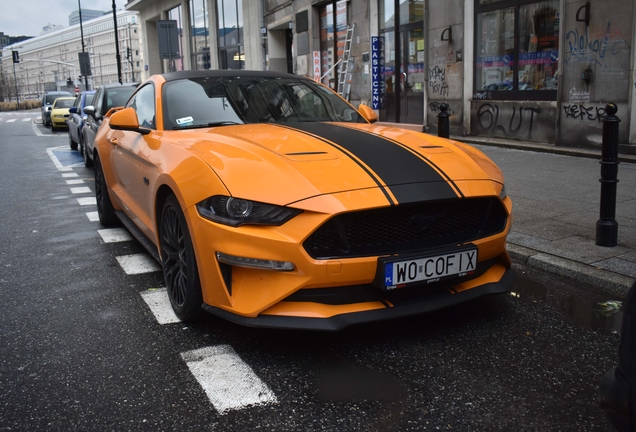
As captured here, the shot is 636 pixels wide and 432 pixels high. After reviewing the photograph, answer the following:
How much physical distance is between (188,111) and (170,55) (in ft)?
44.1

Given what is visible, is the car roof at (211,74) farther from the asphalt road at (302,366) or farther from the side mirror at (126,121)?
the asphalt road at (302,366)

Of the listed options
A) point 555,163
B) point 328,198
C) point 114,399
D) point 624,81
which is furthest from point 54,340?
point 624,81

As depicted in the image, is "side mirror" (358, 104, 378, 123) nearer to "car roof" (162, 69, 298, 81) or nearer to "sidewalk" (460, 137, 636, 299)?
"car roof" (162, 69, 298, 81)

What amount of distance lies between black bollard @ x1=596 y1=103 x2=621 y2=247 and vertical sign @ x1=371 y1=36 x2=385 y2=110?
12.4 meters

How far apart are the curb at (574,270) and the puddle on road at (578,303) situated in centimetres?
9

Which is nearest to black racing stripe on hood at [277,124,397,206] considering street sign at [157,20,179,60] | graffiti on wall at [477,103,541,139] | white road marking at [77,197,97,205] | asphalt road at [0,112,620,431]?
asphalt road at [0,112,620,431]

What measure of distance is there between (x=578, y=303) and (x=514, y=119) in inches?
337

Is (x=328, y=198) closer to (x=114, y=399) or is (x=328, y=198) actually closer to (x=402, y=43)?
(x=114, y=399)

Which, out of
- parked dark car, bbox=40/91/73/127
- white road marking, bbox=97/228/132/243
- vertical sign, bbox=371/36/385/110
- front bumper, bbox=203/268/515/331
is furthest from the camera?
parked dark car, bbox=40/91/73/127

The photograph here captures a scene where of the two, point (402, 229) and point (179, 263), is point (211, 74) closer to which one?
point (179, 263)

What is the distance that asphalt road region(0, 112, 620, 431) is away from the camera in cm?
264

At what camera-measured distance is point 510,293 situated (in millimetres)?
4250

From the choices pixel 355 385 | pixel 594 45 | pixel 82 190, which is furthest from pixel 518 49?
pixel 355 385

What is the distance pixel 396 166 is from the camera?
135 inches
